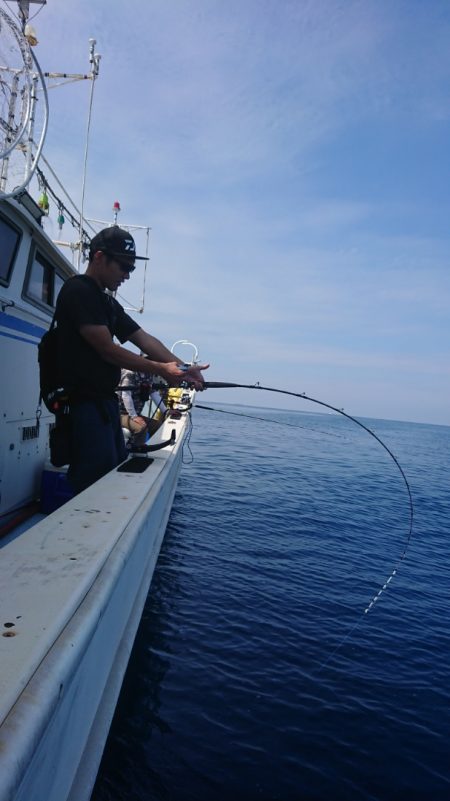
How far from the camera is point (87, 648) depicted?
135 centimetres

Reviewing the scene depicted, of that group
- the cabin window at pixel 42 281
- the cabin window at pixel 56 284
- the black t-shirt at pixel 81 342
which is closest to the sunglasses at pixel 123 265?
the black t-shirt at pixel 81 342

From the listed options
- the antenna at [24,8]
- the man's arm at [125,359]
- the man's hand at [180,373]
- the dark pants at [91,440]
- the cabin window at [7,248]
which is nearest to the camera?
the man's arm at [125,359]

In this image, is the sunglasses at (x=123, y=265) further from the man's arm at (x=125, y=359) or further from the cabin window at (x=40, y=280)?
the cabin window at (x=40, y=280)

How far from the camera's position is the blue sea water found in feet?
10.1

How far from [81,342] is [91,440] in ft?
2.09

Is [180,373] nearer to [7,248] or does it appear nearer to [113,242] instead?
[113,242]

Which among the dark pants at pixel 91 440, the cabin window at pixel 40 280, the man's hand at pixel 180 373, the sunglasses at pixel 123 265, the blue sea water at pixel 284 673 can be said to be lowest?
the blue sea water at pixel 284 673

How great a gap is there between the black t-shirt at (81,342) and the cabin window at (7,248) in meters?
1.50

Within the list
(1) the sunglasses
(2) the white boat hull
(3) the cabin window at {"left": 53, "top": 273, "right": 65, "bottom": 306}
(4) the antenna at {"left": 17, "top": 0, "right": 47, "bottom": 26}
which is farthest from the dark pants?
(4) the antenna at {"left": 17, "top": 0, "right": 47, "bottom": 26}

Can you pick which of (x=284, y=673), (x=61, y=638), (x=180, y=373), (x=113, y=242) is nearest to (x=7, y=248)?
(x=113, y=242)

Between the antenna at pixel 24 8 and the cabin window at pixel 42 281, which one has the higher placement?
the antenna at pixel 24 8

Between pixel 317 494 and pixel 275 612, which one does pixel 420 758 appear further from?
pixel 317 494

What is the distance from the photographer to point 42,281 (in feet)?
16.0

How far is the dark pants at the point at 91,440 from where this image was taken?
2861 millimetres
